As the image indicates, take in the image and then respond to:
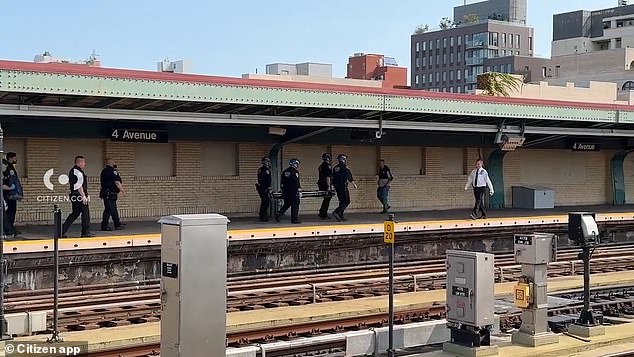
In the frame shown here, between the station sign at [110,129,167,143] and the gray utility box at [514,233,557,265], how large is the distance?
33.9 ft

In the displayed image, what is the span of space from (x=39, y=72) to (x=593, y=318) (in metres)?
9.31

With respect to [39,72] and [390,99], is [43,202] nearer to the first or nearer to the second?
[39,72]

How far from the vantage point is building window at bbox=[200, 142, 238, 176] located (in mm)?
19703

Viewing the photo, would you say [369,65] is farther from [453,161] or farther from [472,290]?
[472,290]

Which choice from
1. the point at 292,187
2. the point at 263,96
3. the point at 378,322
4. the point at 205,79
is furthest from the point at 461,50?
the point at 378,322

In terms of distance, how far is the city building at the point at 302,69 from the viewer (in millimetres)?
48625

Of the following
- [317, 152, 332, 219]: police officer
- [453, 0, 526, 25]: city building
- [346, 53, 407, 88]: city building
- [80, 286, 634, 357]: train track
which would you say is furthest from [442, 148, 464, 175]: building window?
[453, 0, 526, 25]: city building

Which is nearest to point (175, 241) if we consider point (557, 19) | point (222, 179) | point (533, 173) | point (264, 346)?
point (264, 346)

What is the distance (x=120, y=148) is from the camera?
18.3 meters

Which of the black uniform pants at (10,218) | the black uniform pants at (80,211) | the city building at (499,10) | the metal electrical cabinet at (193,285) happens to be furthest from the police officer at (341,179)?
the city building at (499,10)

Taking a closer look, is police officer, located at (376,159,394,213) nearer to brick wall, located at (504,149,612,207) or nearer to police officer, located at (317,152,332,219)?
police officer, located at (317,152,332,219)

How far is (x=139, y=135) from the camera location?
58.2 ft

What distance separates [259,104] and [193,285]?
30.9 feet

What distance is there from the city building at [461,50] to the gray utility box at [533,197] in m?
104
